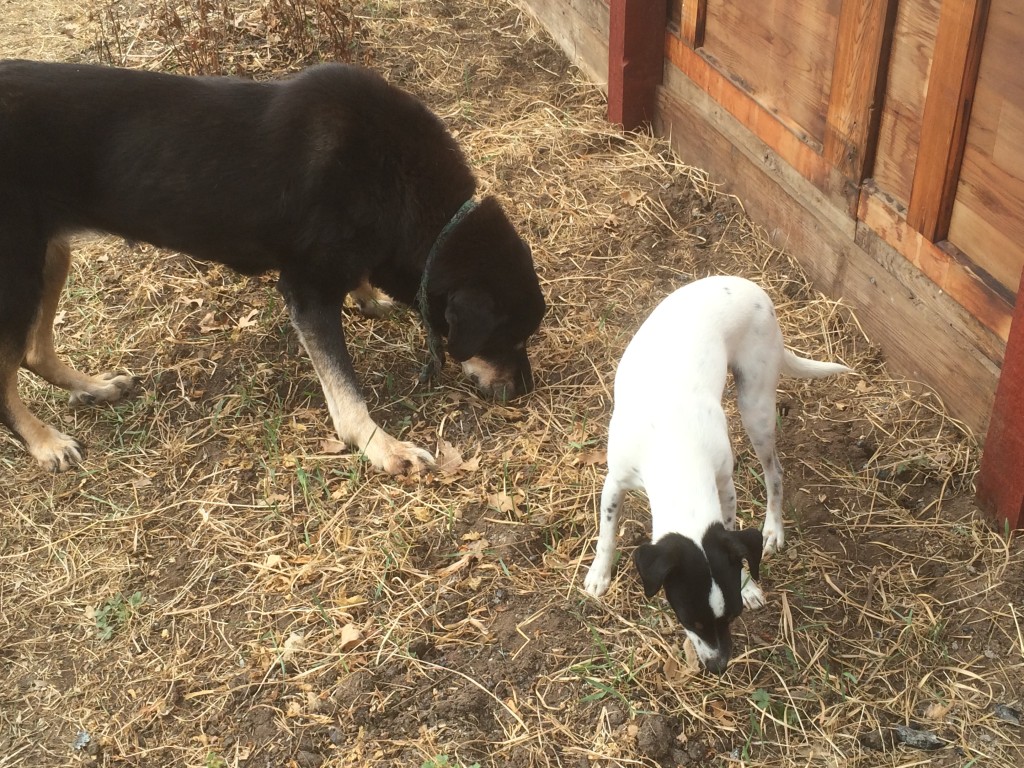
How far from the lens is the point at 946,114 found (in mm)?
3467

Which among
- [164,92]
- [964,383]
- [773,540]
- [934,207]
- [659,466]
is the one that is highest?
[164,92]

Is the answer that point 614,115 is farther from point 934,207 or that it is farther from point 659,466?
point 659,466

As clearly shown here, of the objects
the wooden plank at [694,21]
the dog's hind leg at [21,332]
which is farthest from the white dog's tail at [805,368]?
the dog's hind leg at [21,332]

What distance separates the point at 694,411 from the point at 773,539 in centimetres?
82

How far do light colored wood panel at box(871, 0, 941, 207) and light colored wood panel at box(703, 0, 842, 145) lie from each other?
0.40m

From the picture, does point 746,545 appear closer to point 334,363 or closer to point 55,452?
point 334,363

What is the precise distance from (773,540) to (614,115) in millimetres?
3272

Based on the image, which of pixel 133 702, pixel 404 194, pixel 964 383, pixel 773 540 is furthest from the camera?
pixel 404 194

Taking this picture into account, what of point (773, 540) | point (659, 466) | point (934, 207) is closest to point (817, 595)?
point (773, 540)

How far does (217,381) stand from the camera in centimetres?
461

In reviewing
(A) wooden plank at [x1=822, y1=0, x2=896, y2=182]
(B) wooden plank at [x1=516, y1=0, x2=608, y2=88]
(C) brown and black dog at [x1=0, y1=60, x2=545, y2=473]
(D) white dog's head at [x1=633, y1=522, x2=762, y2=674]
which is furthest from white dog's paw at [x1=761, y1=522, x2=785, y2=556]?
(B) wooden plank at [x1=516, y1=0, x2=608, y2=88]

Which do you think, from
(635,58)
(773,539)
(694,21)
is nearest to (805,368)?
(773,539)

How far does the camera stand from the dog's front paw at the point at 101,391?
450cm

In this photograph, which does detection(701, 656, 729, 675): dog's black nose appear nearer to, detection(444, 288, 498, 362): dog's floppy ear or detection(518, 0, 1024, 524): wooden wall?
detection(518, 0, 1024, 524): wooden wall
